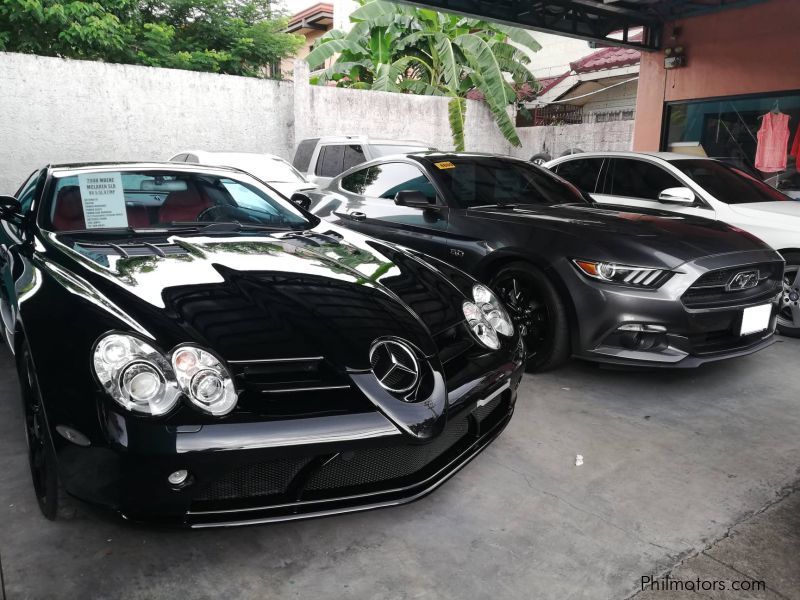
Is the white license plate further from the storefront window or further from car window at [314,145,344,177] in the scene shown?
car window at [314,145,344,177]

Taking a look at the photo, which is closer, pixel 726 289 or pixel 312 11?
pixel 726 289

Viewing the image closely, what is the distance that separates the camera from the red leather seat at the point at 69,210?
2.99 meters

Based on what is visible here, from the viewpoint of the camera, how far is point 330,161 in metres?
9.43

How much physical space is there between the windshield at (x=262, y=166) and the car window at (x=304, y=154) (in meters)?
1.02

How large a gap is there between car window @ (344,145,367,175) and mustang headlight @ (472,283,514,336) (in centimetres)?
627

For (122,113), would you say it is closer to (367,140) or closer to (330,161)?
(330,161)

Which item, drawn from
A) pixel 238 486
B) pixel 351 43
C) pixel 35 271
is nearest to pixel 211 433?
pixel 238 486

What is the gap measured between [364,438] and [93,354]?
88 centimetres

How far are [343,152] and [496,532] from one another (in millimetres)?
7630

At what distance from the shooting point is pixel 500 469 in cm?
277

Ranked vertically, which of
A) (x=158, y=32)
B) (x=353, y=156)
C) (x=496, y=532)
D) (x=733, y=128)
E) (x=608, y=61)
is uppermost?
(x=158, y=32)

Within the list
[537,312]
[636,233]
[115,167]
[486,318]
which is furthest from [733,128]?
[115,167]

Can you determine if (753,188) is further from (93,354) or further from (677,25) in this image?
(93,354)

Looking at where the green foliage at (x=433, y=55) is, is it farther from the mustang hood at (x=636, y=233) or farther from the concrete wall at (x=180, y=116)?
the mustang hood at (x=636, y=233)
